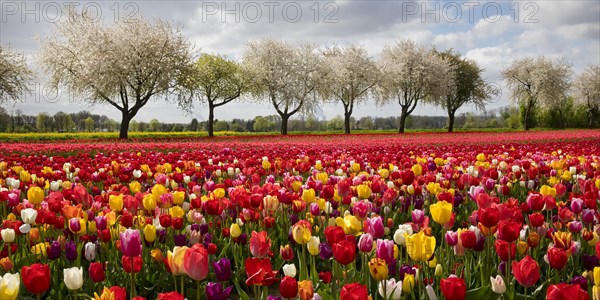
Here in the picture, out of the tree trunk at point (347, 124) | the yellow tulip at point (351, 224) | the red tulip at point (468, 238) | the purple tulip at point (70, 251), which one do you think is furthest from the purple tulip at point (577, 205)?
the tree trunk at point (347, 124)

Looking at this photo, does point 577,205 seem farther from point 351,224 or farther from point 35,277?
point 35,277

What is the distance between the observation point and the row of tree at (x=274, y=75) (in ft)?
117

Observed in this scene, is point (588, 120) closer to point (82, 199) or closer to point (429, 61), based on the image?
point (429, 61)

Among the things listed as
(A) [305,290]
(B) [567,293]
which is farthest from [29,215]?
(B) [567,293]

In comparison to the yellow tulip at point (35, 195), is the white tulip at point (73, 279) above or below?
below

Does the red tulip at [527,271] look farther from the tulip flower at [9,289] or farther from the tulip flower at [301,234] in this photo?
the tulip flower at [9,289]

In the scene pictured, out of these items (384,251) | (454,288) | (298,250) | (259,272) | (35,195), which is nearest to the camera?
(454,288)

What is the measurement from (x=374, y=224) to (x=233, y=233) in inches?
39.8

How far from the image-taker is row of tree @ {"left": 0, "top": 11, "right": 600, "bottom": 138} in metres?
35.7

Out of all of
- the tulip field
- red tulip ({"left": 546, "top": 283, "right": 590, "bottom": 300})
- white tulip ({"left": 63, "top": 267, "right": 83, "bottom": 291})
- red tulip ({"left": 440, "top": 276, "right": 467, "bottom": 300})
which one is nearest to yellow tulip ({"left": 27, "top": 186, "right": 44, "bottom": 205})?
the tulip field

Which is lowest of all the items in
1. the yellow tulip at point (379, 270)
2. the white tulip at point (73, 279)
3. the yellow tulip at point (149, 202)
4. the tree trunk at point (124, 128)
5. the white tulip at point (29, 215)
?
the white tulip at point (73, 279)

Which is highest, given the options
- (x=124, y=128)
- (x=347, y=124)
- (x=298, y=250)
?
(x=347, y=124)

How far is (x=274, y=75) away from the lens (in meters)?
47.7

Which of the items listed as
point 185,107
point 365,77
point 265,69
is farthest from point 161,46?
point 365,77
